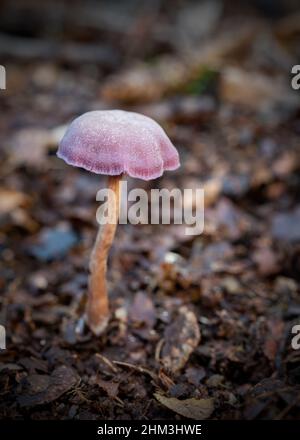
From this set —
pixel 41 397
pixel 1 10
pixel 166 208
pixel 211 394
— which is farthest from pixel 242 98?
pixel 1 10

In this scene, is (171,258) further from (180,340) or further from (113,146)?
(113,146)

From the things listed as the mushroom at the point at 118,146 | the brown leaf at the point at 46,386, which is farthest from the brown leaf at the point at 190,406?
the mushroom at the point at 118,146

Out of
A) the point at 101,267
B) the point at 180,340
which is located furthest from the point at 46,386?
the point at 180,340

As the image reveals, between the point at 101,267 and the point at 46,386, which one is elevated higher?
the point at 101,267

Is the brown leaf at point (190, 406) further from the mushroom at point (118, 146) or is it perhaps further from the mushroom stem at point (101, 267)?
the mushroom at point (118, 146)

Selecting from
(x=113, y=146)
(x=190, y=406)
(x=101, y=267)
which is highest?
(x=113, y=146)
